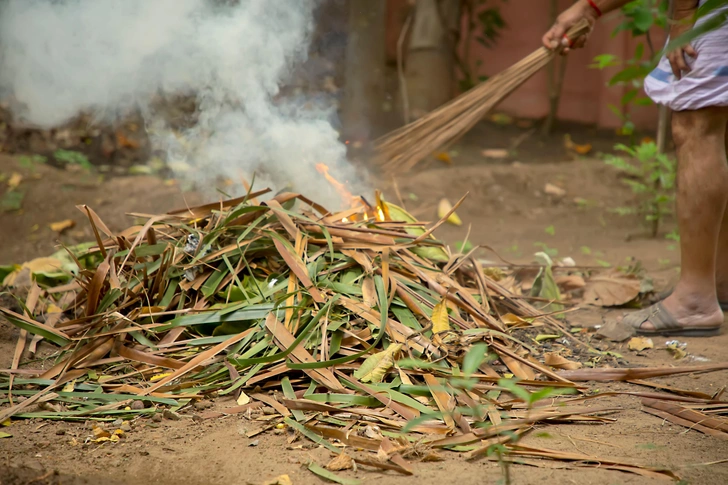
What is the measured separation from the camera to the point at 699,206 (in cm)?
243

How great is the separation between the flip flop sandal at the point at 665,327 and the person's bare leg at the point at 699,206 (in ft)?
0.06

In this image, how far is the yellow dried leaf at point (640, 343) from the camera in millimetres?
2434

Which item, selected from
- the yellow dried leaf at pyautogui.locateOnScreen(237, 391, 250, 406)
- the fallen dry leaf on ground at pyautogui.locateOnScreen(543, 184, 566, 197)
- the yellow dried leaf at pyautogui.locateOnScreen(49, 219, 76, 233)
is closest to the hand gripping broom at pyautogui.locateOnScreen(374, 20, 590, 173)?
the yellow dried leaf at pyautogui.locateOnScreen(237, 391, 250, 406)

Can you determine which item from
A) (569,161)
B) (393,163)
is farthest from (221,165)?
(569,161)

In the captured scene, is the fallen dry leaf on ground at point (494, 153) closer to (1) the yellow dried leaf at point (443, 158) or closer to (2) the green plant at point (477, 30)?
(1) the yellow dried leaf at point (443, 158)

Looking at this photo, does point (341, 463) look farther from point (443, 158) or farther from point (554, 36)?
point (443, 158)

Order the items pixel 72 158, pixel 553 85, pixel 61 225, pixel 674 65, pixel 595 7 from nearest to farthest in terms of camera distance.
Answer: pixel 674 65, pixel 595 7, pixel 61 225, pixel 72 158, pixel 553 85

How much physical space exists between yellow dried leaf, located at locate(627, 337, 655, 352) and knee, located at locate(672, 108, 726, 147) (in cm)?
75

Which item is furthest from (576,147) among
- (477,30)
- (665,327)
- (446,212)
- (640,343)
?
(640,343)

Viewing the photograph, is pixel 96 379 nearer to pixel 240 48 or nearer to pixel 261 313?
pixel 261 313

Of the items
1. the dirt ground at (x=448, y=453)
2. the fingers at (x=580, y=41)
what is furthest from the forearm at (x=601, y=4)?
the dirt ground at (x=448, y=453)

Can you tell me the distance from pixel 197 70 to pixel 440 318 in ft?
5.70

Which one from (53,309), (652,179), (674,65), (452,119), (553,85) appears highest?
(674,65)

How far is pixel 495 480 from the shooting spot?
1447 millimetres
